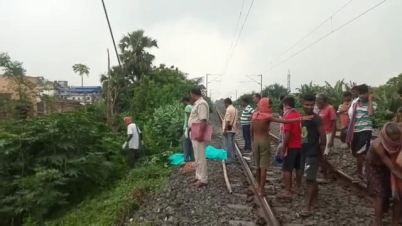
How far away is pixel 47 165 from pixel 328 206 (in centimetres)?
589

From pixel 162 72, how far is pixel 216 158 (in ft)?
104

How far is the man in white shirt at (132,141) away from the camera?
35.4 feet

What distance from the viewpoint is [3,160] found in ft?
30.3

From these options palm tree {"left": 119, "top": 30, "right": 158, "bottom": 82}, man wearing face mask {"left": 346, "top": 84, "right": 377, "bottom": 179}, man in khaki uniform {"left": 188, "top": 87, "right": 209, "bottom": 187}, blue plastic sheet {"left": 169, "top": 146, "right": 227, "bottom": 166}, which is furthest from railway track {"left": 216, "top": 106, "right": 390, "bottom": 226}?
palm tree {"left": 119, "top": 30, "right": 158, "bottom": 82}

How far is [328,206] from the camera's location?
21.9 ft

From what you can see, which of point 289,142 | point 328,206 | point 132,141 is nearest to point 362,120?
point 289,142

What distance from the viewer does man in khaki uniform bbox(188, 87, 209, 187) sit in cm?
761

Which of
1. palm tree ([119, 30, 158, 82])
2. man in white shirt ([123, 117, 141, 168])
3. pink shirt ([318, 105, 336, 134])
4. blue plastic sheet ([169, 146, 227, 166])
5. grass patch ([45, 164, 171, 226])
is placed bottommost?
grass patch ([45, 164, 171, 226])

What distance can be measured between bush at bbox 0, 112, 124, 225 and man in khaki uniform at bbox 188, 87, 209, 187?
283 centimetres

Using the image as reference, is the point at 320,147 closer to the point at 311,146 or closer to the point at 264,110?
the point at 311,146

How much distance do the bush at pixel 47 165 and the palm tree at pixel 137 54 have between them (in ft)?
107

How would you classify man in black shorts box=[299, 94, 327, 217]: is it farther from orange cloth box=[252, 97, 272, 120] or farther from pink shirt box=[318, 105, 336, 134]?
pink shirt box=[318, 105, 336, 134]

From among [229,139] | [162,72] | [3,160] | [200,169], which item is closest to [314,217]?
[200,169]

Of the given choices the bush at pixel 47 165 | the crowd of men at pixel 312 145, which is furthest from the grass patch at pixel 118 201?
the crowd of men at pixel 312 145
